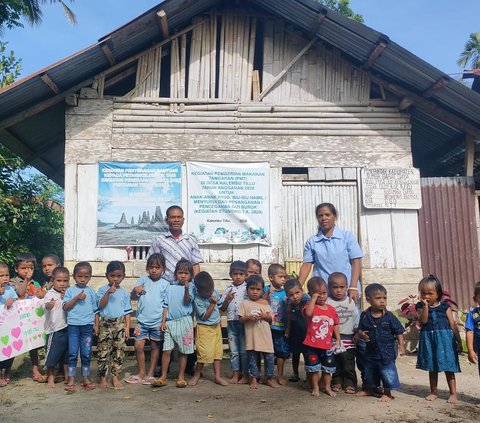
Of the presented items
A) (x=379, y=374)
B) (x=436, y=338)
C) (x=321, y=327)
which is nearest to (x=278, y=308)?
(x=321, y=327)

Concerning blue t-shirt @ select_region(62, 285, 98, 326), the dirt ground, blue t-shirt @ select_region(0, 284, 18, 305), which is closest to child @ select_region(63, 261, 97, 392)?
blue t-shirt @ select_region(62, 285, 98, 326)

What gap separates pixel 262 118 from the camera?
22.9ft

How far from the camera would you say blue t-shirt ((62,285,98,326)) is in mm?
4703

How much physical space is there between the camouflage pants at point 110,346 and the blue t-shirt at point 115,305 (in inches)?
2.3

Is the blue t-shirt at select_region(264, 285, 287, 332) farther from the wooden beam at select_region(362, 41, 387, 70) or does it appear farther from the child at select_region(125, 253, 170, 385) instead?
the wooden beam at select_region(362, 41, 387, 70)

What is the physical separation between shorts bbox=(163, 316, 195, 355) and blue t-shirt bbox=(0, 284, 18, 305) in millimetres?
1609

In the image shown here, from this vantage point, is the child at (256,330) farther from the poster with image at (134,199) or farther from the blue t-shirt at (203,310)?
the poster with image at (134,199)

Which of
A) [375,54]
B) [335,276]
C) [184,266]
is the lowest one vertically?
[335,276]

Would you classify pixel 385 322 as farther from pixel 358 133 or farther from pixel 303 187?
pixel 358 133

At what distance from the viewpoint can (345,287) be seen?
4.42 meters

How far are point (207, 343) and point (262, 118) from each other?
3.55 metres

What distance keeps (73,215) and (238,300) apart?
9.92 feet

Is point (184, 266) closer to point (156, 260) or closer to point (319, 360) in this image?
point (156, 260)

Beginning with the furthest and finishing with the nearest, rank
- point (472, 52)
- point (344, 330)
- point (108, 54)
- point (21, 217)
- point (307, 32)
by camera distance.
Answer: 1. point (472, 52)
2. point (21, 217)
3. point (307, 32)
4. point (108, 54)
5. point (344, 330)
